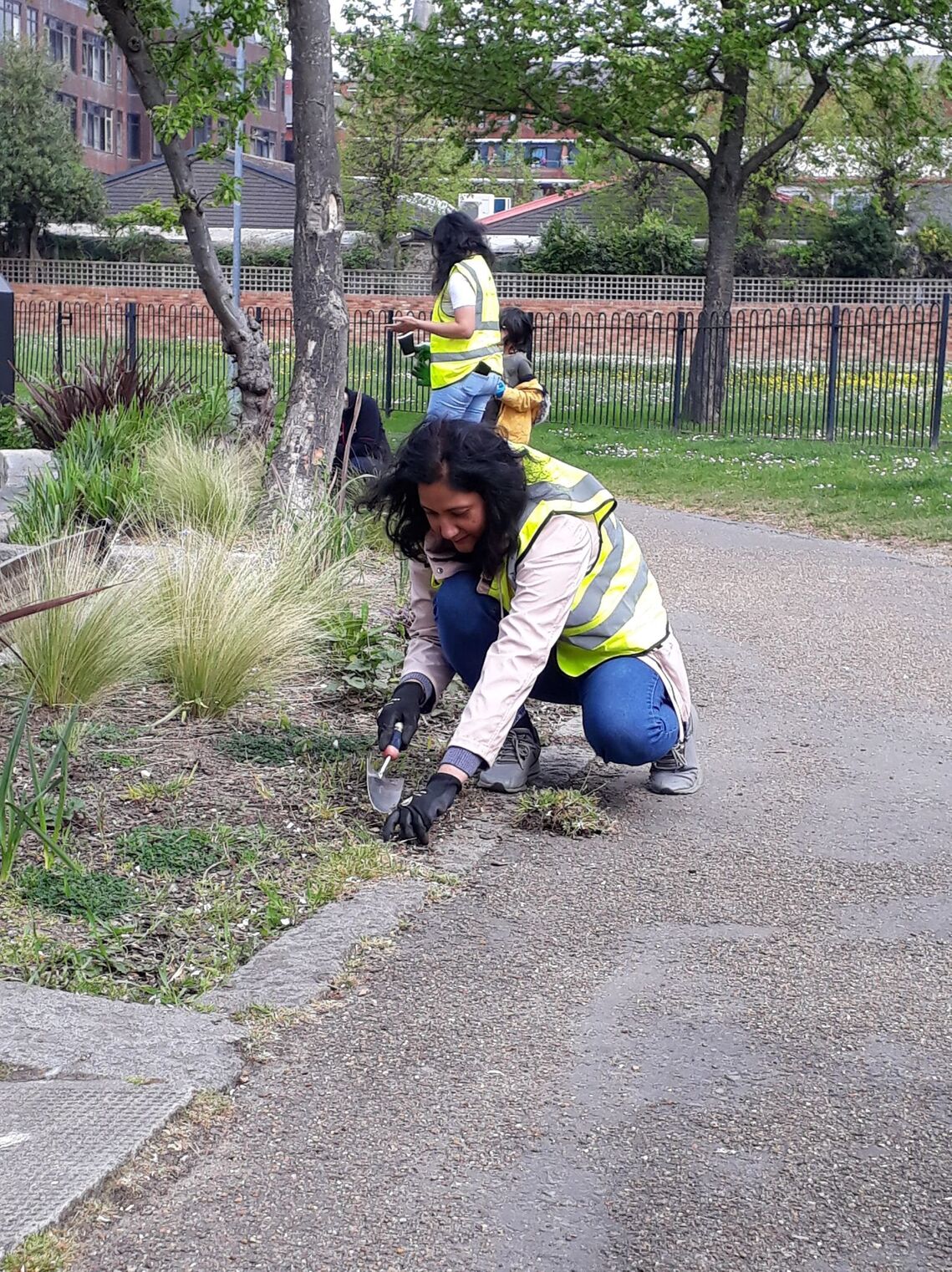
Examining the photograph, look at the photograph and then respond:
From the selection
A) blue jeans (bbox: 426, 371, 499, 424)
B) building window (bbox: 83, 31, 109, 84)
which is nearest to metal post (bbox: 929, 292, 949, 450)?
blue jeans (bbox: 426, 371, 499, 424)

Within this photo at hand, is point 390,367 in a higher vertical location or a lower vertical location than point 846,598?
higher

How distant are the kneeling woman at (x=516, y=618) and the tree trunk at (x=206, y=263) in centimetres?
650

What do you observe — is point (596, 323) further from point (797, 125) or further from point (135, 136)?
point (135, 136)

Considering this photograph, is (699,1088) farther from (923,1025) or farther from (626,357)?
(626,357)

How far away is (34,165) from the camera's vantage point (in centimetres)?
4288

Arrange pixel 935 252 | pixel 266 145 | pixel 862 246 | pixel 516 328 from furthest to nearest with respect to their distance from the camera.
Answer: pixel 266 145
pixel 935 252
pixel 862 246
pixel 516 328

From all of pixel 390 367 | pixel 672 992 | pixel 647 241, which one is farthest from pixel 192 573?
pixel 647 241

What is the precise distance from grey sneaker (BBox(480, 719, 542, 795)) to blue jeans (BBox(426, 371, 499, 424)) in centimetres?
377

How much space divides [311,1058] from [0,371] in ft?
32.5

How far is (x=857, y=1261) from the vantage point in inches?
92.4

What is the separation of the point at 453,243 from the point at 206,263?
3.52 meters

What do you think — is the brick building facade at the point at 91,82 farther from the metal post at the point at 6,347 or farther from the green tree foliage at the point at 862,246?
the metal post at the point at 6,347

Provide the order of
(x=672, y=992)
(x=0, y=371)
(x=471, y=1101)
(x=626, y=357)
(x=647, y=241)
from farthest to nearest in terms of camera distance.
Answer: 1. (x=647, y=241)
2. (x=626, y=357)
3. (x=0, y=371)
4. (x=672, y=992)
5. (x=471, y=1101)

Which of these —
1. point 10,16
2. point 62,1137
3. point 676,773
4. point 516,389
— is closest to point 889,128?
point 516,389
